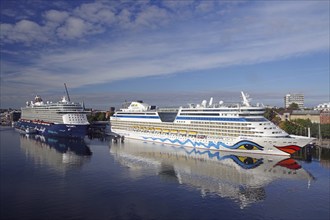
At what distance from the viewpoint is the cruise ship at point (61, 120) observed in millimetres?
62894

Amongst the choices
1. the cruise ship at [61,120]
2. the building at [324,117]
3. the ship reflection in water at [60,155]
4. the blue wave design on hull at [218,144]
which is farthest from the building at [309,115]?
the ship reflection in water at [60,155]

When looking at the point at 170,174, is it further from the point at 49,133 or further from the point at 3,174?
the point at 49,133

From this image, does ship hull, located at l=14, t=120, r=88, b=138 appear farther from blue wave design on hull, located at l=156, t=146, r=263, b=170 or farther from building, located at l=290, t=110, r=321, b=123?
building, located at l=290, t=110, r=321, b=123

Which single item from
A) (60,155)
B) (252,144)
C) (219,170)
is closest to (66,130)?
(60,155)

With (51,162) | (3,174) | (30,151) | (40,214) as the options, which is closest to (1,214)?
(40,214)

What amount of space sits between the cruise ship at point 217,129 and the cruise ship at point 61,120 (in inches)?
406

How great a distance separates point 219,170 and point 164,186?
28.3 feet

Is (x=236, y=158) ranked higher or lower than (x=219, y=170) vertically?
higher

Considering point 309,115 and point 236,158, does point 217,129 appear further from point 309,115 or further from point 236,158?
point 309,115

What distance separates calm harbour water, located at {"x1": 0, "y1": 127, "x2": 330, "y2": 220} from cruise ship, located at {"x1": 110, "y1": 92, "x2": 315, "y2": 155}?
2.04 m

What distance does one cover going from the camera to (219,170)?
34125mm

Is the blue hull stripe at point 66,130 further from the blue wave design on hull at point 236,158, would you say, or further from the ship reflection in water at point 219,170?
the blue wave design on hull at point 236,158

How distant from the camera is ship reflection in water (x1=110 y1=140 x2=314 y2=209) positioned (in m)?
26.8

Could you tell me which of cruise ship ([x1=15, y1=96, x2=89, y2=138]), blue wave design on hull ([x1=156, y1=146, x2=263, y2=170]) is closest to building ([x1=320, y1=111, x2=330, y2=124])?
blue wave design on hull ([x1=156, y1=146, x2=263, y2=170])
